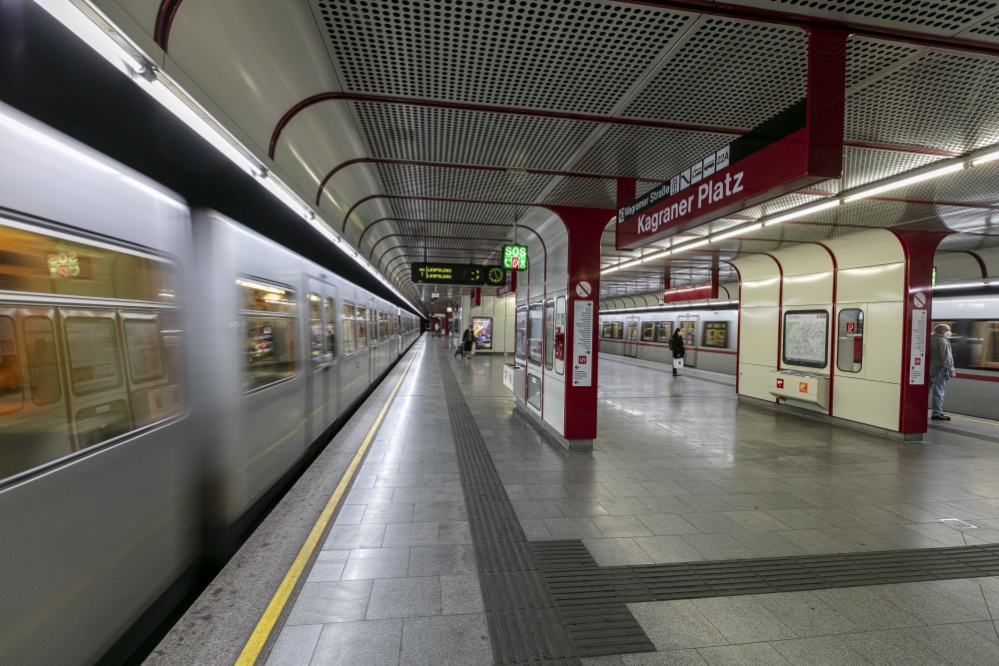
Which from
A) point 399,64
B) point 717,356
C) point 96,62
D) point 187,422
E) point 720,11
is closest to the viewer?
point 96,62

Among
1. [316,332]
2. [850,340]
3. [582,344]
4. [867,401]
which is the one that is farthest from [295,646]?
[850,340]

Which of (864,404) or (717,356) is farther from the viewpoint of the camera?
(717,356)

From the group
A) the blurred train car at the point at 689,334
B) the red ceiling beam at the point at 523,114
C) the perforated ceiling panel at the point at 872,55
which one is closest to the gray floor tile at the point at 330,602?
the red ceiling beam at the point at 523,114

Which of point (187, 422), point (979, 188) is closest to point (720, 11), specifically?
point (187, 422)

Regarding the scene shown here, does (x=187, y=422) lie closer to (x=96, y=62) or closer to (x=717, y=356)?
(x=96, y=62)

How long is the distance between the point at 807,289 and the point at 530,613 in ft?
29.3

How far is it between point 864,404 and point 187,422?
9.49 meters

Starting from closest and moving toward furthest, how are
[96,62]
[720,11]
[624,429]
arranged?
[96,62] → [720,11] → [624,429]

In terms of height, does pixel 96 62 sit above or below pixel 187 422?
above

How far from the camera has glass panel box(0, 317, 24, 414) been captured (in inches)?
63.4

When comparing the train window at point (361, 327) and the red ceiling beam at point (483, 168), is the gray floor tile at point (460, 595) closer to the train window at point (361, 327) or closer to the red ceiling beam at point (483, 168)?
the red ceiling beam at point (483, 168)

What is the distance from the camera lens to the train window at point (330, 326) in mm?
6152

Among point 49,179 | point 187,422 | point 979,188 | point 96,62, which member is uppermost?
point 979,188

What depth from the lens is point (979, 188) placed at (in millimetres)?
5434
